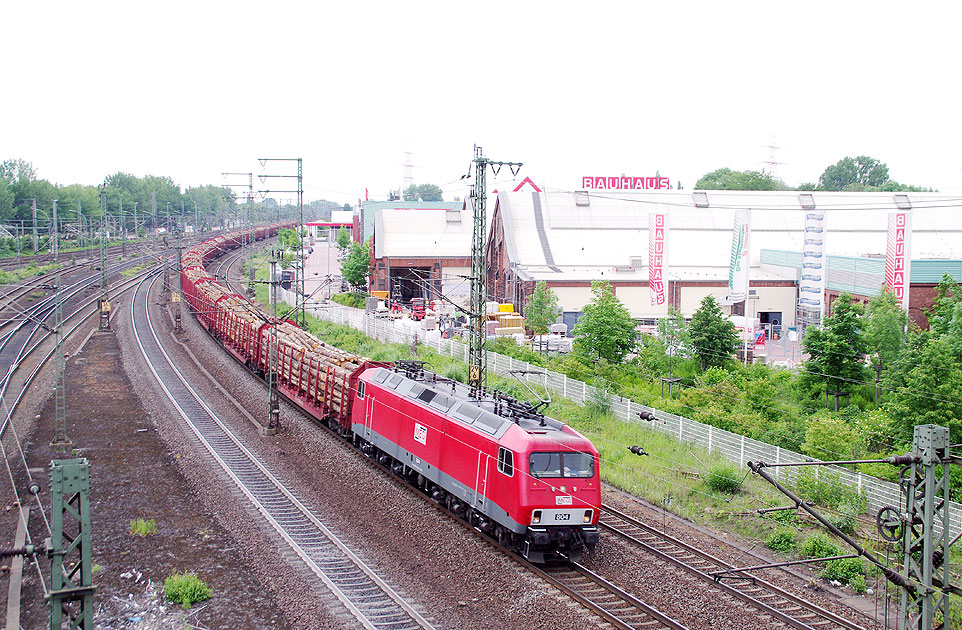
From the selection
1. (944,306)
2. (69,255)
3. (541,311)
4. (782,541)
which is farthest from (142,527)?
(69,255)

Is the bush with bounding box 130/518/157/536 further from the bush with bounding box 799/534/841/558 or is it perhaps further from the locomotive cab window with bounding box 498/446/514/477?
the bush with bounding box 799/534/841/558

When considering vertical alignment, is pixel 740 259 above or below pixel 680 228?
below

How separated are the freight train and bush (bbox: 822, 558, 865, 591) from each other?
5.08 m

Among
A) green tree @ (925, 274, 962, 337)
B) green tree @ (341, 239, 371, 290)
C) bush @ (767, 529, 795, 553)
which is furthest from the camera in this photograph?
green tree @ (341, 239, 371, 290)

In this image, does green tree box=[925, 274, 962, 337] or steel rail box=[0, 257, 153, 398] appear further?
steel rail box=[0, 257, 153, 398]

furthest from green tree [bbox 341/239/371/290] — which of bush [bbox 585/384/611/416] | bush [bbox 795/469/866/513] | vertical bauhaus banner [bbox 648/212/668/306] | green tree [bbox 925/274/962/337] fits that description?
bush [bbox 795/469/866/513]

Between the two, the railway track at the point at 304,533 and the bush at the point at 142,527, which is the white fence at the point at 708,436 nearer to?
the railway track at the point at 304,533

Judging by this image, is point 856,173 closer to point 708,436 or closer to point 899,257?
point 899,257

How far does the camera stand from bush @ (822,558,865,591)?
17.5m

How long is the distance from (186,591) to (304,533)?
4.01m

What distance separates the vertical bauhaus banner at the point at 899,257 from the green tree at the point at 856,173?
365ft

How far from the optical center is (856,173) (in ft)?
480

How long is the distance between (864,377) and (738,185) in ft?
315

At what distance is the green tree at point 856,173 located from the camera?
5719 inches
